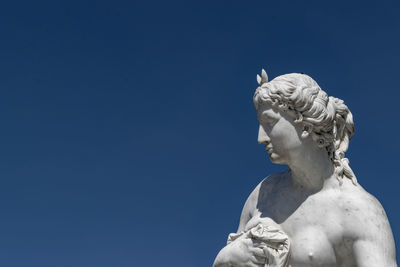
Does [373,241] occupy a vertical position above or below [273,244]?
below

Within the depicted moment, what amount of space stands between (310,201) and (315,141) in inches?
28.2

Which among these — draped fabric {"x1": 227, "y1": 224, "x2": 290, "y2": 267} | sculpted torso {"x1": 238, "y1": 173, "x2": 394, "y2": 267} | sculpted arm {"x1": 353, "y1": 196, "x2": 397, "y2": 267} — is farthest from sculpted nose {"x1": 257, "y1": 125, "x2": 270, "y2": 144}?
sculpted arm {"x1": 353, "y1": 196, "x2": 397, "y2": 267}

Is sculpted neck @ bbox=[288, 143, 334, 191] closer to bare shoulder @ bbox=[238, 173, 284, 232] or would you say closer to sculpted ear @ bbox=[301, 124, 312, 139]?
sculpted ear @ bbox=[301, 124, 312, 139]

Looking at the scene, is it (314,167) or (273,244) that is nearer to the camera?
(273,244)

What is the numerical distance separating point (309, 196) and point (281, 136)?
818mm

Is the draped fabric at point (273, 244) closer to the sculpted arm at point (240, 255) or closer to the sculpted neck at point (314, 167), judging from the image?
the sculpted arm at point (240, 255)

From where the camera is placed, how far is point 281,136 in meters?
9.09

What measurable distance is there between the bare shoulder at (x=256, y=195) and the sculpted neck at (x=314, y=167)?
65 centimetres

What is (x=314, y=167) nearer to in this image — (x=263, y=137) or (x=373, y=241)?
(x=263, y=137)

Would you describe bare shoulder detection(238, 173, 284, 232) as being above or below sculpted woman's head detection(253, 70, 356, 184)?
below

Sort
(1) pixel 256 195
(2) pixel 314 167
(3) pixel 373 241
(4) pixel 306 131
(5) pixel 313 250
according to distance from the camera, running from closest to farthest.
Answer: (3) pixel 373 241
(5) pixel 313 250
(4) pixel 306 131
(2) pixel 314 167
(1) pixel 256 195

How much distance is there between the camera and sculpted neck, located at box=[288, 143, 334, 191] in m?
9.16

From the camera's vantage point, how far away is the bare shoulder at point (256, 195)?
32.2ft

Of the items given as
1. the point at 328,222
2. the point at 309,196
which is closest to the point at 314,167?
the point at 309,196
